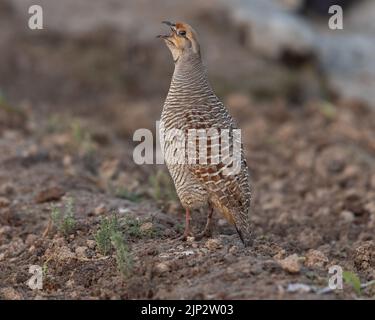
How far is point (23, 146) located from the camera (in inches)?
439

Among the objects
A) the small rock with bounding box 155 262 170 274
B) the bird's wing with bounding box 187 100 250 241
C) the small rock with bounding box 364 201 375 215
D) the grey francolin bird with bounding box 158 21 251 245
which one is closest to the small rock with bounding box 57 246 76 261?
the small rock with bounding box 155 262 170 274

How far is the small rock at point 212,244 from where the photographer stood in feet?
22.5

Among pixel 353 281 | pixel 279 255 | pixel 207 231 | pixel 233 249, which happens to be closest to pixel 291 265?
pixel 353 281

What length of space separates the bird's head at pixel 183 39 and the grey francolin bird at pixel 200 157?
1.02ft

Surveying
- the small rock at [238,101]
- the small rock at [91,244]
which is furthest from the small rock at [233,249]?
the small rock at [238,101]

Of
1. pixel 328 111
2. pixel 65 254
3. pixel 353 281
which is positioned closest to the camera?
pixel 353 281

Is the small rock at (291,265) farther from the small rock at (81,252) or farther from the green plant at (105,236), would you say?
the small rock at (81,252)

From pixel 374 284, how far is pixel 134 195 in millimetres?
3767

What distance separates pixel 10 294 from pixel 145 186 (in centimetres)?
394

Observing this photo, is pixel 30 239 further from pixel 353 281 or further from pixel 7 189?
pixel 353 281

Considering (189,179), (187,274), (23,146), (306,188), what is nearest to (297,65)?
(306,188)

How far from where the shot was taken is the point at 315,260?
6883 millimetres
